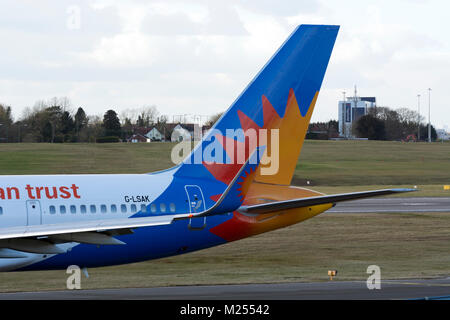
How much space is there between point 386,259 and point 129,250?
1329 cm

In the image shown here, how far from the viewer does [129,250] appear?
24.0 meters

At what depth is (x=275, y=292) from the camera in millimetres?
23672

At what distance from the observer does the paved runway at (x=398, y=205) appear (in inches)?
2184

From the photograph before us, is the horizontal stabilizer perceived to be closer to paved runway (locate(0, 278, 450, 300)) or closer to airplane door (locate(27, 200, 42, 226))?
paved runway (locate(0, 278, 450, 300))

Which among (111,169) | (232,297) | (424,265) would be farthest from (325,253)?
(111,169)

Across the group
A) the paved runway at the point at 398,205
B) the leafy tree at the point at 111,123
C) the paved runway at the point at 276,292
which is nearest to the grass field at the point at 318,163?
the paved runway at the point at 398,205

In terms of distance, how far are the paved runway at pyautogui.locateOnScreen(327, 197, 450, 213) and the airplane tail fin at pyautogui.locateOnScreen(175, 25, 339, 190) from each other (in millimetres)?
28615

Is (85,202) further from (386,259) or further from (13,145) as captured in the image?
(13,145)

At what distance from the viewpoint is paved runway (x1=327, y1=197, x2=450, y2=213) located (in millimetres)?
55469

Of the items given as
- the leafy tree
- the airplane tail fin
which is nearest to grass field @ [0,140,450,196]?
the leafy tree

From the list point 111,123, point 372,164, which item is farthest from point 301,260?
point 111,123

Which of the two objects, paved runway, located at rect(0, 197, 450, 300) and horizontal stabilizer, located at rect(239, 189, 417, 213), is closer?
horizontal stabilizer, located at rect(239, 189, 417, 213)

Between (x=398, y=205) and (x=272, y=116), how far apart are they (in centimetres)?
3717

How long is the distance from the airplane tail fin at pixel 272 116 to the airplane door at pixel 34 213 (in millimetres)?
4738
